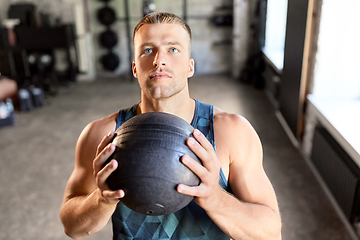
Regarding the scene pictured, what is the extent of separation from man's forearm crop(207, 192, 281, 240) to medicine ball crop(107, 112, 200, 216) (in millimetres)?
181

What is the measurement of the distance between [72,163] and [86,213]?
102 inches

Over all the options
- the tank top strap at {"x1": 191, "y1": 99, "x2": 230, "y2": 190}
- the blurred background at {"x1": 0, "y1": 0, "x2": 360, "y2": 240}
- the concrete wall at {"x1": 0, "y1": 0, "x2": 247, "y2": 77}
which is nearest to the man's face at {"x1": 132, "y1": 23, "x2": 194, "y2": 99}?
the tank top strap at {"x1": 191, "y1": 99, "x2": 230, "y2": 190}

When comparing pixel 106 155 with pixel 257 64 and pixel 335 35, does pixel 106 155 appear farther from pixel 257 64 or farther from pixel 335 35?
pixel 257 64

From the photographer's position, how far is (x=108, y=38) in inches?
274

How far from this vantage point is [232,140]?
4.23ft

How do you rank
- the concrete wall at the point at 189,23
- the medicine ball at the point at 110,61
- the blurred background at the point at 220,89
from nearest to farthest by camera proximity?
the blurred background at the point at 220,89 < the concrete wall at the point at 189,23 < the medicine ball at the point at 110,61

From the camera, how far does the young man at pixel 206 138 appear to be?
119 centimetres

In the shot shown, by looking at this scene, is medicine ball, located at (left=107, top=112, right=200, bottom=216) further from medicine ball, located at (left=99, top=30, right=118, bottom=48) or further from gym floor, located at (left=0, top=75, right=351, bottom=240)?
medicine ball, located at (left=99, top=30, right=118, bottom=48)

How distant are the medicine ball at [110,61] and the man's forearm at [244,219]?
6353mm

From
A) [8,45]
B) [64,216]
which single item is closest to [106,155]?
[64,216]

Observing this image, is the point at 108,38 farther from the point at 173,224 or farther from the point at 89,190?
the point at 173,224

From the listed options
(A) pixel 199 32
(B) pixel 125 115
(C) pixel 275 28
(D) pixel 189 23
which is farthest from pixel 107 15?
(B) pixel 125 115

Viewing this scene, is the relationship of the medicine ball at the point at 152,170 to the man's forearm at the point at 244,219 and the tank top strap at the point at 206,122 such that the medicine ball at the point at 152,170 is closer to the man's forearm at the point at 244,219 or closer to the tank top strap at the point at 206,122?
the man's forearm at the point at 244,219

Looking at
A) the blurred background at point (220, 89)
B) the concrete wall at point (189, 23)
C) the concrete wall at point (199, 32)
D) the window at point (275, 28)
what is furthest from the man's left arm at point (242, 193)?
the concrete wall at point (199, 32)
